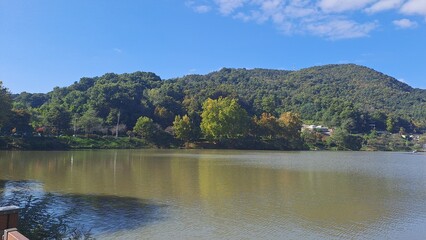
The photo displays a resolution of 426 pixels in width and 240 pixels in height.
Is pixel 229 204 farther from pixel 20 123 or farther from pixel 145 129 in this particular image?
pixel 145 129

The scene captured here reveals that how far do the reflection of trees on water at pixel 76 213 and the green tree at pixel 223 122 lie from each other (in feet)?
157

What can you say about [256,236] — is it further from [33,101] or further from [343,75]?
[343,75]

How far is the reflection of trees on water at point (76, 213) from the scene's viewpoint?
28.1 feet

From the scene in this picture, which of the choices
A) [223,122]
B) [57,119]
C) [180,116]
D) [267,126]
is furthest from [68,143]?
[267,126]

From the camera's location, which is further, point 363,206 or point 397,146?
point 397,146

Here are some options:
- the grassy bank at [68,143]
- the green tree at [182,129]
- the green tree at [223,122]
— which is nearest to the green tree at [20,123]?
the grassy bank at [68,143]

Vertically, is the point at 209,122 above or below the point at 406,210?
above

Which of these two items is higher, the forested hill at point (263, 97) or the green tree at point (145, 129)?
the forested hill at point (263, 97)

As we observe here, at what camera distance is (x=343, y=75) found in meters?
164

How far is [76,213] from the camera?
450 inches

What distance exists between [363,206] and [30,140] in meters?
41.5

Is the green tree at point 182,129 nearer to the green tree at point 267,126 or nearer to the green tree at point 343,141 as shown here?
the green tree at point 267,126

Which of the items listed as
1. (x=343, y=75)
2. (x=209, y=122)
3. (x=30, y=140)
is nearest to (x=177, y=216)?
(x=30, y=140)

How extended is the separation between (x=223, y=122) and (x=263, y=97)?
3716 centimetres
